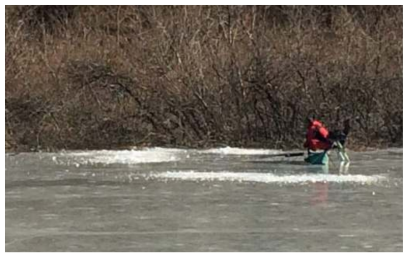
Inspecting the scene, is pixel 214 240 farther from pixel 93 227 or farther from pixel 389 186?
pixel 389 186

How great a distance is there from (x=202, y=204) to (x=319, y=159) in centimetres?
256

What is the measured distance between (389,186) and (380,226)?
1.73m

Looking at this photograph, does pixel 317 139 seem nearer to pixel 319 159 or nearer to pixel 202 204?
pixel 319 159

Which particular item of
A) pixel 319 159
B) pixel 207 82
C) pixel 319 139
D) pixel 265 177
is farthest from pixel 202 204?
pixel 207 82

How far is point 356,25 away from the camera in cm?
1493

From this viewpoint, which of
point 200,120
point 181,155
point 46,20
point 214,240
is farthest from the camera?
point 46,20

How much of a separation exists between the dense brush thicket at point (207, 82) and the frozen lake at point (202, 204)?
6.19 ft

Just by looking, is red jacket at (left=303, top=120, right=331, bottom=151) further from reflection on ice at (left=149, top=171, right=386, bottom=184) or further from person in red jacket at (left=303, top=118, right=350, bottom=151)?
reflection on ice at (left=149, top=171, right=386, bottom=184)

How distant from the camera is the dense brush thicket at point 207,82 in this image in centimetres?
1243

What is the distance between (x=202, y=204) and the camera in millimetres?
7250

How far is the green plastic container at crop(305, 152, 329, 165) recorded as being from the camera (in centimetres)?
956

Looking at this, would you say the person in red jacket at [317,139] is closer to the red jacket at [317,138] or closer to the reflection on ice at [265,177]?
the red jacket at [317,138]

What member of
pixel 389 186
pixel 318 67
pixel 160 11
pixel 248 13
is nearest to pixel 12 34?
pixel 160 11

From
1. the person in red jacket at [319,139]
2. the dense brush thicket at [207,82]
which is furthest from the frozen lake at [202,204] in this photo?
the dense brush thicket at [207,82]
